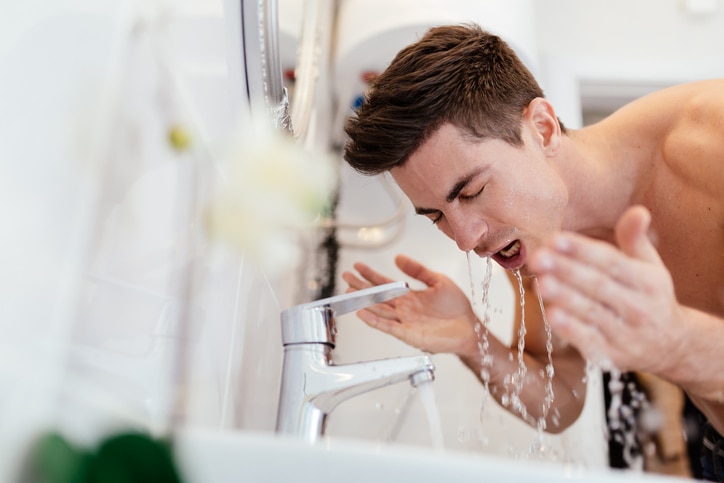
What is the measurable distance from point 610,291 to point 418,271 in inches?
23.7

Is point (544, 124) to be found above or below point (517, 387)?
above

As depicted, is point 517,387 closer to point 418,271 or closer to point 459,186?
point 418,271

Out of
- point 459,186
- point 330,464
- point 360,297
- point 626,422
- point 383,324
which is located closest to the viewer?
point 330,464

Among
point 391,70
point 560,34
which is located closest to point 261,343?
point 391,70

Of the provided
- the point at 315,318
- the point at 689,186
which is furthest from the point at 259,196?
the point at 689,186

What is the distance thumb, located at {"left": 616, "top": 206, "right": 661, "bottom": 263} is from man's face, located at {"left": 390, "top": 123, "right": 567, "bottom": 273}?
36cm

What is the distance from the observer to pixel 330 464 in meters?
0.31

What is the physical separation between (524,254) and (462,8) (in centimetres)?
57

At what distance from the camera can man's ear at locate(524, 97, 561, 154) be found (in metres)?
0.84

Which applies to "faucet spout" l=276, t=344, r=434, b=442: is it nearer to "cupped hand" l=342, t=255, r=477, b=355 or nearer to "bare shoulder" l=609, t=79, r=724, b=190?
"cupped hand" l=342, t=255, r=477, b=355

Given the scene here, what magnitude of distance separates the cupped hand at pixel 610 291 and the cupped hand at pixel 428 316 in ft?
1.47

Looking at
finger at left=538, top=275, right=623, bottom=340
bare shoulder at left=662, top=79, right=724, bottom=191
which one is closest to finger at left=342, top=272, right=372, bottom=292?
bare shoulder at left=662, top=79, right=724, bottom=191

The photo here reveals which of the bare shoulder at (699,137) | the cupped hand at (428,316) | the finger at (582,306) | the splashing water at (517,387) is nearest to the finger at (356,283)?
the cupped hand at (428,316)

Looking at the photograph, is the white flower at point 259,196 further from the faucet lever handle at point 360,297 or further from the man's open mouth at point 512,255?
the man's open mouth at point 512,255
